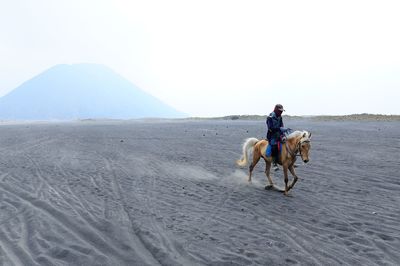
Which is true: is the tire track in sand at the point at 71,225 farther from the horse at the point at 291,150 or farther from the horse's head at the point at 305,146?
the horse's head at the point at 305,146

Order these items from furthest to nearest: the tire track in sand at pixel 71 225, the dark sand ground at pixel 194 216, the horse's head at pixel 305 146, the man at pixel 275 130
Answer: the man at pixel 275 130, the horse's head at pixel 305 146, the tire track in sand at pixel 71 225, the dark sand ground at pixel 194 216

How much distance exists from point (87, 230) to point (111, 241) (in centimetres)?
98

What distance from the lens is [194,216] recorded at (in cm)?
994

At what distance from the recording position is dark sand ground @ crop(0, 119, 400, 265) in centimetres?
734

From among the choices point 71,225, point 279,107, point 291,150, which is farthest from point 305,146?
point 71,225

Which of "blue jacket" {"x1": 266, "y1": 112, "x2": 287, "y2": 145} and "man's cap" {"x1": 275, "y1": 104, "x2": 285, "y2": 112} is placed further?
"blue jacket" {"x1": 266, "y1": 112, "x2": 287, "y2": 145}

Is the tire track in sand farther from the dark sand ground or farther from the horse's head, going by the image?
the horse's head

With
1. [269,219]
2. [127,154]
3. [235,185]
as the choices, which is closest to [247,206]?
[269,219]

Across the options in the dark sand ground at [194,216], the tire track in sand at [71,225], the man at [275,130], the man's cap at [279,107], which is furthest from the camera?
the man at [275,130]

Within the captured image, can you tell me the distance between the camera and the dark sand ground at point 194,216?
7336 mm

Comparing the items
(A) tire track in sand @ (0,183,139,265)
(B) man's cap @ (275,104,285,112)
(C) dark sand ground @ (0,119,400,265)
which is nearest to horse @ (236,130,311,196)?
(C) dark sand ground @ (0,119,400,265)

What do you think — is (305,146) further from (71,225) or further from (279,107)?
(71,225)

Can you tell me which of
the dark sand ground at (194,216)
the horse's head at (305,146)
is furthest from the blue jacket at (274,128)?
the dark sand ground at (194,216)

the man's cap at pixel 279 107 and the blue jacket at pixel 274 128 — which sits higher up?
the man's cap at pixel 279 107
